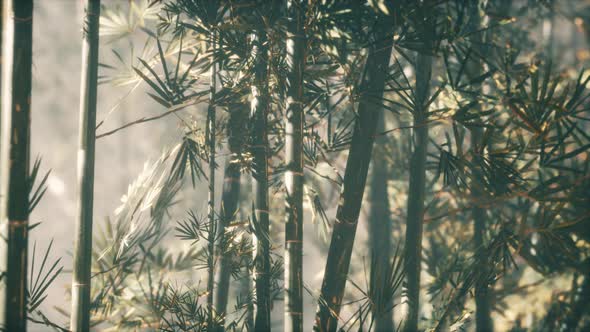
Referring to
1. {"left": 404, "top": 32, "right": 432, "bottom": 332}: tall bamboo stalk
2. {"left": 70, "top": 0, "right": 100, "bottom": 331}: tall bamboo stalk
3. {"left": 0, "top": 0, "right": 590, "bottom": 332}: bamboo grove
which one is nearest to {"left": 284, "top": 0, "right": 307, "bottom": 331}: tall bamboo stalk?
{"left": 0, "top": 0, "right": 590, "bottom": 332}: bamboo grove

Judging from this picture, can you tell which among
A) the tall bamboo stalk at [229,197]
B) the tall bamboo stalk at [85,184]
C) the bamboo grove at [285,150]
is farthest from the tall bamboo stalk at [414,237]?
the tall bamboo stalk at [85,184]

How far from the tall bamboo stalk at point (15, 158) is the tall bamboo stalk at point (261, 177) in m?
0.81

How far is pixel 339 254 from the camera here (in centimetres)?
193

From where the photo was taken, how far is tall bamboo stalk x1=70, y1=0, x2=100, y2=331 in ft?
5.70

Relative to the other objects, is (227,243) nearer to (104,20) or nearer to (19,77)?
(19,77)

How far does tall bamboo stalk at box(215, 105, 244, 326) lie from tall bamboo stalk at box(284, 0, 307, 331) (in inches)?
12.4

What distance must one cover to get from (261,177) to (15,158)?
2.83 feet

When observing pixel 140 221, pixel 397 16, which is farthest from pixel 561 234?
pixel 140 221

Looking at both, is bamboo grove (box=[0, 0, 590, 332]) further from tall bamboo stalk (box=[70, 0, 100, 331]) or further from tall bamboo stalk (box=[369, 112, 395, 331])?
tall bamboo stalk (box=[369, 112, 395, 331])

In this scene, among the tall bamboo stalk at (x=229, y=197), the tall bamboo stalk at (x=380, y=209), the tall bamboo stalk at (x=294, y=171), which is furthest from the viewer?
the tall bamboo stalk at (x=380, y=209)

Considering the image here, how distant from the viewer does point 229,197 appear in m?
2.36

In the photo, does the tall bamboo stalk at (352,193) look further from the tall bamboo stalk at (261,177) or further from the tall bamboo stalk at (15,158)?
the tall bamboo stalk at (15,158)

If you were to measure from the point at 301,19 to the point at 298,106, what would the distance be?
1.03ft

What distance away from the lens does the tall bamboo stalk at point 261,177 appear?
1.99 metres
